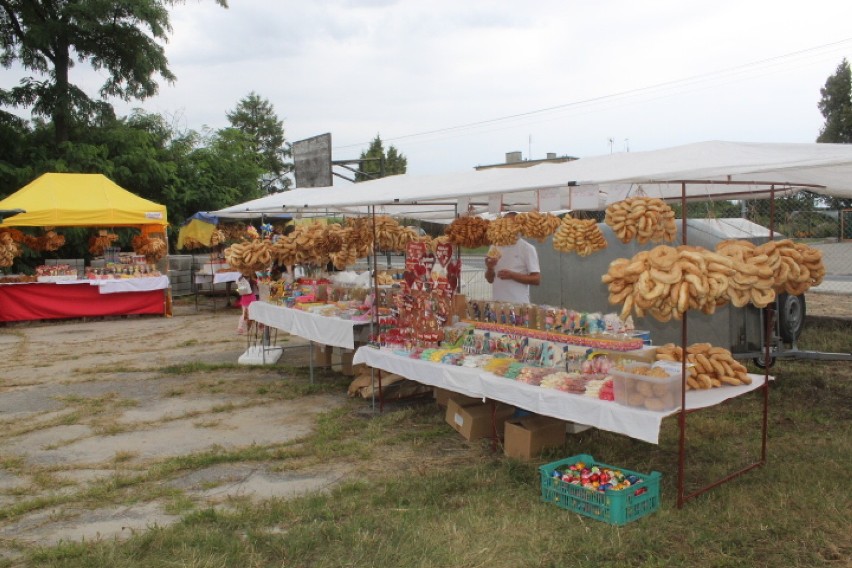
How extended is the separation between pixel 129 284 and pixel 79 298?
1.06 metres

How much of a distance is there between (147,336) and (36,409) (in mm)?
5465

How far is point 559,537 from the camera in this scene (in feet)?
13.3

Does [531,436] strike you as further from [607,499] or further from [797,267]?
[797,267]

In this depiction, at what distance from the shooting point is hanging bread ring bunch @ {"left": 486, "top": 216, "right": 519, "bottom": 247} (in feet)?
22.5

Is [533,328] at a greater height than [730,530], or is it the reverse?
[533,328]

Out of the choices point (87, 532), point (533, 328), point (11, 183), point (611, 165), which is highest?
point (11, 183)

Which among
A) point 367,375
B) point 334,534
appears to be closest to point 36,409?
point 367,375

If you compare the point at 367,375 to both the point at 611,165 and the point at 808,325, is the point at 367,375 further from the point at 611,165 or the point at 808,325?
the point at 808,325

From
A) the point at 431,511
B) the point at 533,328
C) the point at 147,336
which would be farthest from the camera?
the point at 147,336

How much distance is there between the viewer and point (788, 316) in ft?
28.3

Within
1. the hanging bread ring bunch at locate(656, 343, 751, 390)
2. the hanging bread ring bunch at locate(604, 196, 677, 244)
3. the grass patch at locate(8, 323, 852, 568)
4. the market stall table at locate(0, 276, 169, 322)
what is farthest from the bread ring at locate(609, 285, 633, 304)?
the market stall table at locate(0, 276, 169, 322)

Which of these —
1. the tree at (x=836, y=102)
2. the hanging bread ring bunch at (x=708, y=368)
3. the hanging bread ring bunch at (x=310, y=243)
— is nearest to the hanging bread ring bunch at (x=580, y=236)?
the hanging bread ring bunch at (x=708, y=368)

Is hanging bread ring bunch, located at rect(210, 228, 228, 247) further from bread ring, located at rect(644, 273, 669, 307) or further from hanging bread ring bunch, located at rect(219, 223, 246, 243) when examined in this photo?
bread ring, located at rect(644, 273, 669, 307)

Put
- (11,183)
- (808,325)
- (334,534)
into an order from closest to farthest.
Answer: (334,534) → (808,325) → (11,183)
